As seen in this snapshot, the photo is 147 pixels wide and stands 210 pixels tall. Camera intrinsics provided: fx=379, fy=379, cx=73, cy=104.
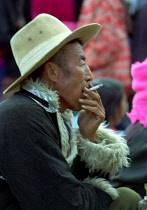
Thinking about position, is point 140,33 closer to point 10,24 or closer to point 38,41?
point 10,24

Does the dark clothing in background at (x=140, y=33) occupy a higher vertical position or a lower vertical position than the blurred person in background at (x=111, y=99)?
higher

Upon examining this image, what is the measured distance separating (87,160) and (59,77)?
0.56 m

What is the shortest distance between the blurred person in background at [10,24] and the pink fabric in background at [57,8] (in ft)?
0.53

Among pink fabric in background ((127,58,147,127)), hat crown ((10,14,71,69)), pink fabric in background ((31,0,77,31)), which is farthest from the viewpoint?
pink fabric in background ((31,0,77,31))

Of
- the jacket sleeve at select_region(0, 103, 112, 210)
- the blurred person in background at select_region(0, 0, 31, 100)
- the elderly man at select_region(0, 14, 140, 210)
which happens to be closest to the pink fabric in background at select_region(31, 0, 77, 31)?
the blurred person in background at select_region(0, 0, 31, 100)

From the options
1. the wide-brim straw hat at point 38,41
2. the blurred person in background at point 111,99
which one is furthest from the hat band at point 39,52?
the blurred person in background at point 111,99

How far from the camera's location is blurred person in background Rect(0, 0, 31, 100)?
446 centimetres

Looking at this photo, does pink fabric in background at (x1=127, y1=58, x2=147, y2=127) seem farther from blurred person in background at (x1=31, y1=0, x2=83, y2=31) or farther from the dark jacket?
blurred person in background at (x1=31, y1=0, x2=83, y2=31)

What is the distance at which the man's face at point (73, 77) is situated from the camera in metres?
2.27

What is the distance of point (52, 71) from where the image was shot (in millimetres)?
2273

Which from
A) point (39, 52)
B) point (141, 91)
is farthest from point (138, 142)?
point (39, 52)

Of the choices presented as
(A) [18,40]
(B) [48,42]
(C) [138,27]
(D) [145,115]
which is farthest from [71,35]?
(C) [138,27]

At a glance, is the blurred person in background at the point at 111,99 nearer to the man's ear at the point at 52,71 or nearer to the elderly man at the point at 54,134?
the elderly man at the point at 54,134

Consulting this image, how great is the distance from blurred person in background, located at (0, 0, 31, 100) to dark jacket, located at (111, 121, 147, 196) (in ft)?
7.68
